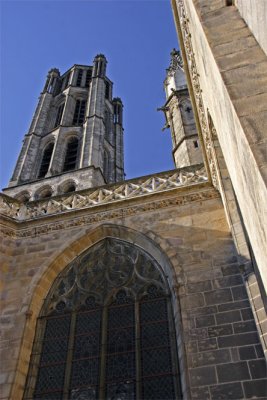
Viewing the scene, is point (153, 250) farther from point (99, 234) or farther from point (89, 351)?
point (89, 351)

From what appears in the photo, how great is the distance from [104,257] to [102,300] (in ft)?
3.09

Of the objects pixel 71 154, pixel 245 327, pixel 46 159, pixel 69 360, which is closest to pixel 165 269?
pixel 245 327

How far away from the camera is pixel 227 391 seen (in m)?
4.75

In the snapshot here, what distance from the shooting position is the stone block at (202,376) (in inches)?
193

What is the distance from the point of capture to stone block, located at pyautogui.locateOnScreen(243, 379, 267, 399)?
182 inches

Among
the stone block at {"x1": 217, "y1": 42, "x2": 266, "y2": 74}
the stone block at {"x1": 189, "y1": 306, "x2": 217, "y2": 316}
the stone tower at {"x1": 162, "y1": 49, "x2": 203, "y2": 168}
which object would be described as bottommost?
the stone block at {"x1": 189, "y1": 306, "x2": 217, "y2": 316}

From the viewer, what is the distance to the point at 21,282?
23.2 ft

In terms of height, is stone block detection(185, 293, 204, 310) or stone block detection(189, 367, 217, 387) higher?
stone block detection(185, 293, 204, 310)

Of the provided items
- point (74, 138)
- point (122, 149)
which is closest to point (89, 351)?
point (74, 138)

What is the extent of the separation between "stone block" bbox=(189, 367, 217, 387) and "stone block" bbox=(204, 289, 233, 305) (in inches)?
38.0

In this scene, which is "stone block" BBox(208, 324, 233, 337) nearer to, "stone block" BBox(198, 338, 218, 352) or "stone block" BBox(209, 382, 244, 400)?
"stone block" BBox(198, 338, 218, 352)

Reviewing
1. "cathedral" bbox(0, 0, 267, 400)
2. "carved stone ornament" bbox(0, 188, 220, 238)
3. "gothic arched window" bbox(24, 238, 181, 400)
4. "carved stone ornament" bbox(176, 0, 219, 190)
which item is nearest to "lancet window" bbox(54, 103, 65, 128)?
"cathedral" bbox(0, 0, 267, 400)

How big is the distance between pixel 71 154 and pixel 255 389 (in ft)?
50.5

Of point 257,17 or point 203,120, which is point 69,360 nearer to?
point 203,120
